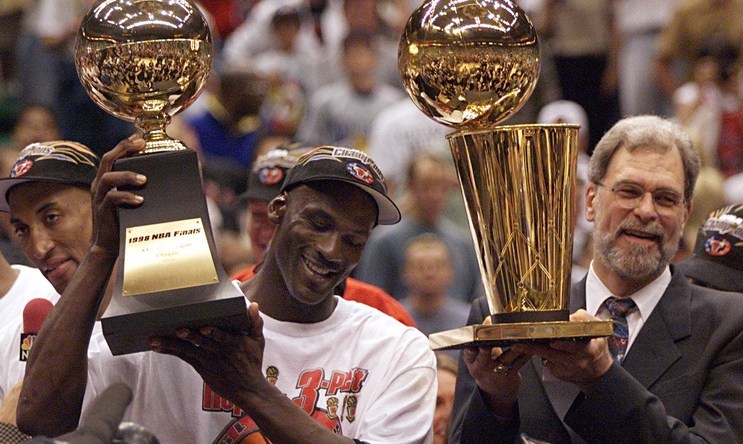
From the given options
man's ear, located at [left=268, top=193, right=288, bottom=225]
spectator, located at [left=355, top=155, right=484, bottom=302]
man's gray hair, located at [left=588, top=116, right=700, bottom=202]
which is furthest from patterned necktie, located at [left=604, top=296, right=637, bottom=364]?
spectator, located at [left=355, top=155, right=484, bottom=302]

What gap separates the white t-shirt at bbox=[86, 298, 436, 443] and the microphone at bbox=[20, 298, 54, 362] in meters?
0.41

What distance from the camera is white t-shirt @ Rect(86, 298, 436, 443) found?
156 inches

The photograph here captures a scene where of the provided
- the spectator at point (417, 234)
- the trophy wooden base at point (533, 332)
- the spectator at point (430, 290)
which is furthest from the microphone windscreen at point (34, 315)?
the spectator at point (417, 234)

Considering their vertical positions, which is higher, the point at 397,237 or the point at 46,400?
the point at 46,400

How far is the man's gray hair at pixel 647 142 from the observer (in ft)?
14.1

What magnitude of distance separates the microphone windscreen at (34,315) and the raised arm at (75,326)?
0.58m

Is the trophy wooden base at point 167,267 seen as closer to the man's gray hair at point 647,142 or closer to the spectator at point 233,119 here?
the man's gray hair at point 647,142

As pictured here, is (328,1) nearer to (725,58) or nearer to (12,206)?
(725,58)

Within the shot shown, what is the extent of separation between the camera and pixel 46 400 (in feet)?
12.2

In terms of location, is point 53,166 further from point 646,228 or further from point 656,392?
point 656,392

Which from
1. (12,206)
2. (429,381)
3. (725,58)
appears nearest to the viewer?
(429,381)

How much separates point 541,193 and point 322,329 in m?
0.81

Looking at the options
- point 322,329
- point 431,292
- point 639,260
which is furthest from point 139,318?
point 431,292

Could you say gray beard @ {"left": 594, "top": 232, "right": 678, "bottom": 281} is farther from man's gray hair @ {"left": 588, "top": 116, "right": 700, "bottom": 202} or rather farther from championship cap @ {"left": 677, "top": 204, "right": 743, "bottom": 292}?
championship cap @ {"left": 677, "top": 204, "right": 743, "bottom": 292}
